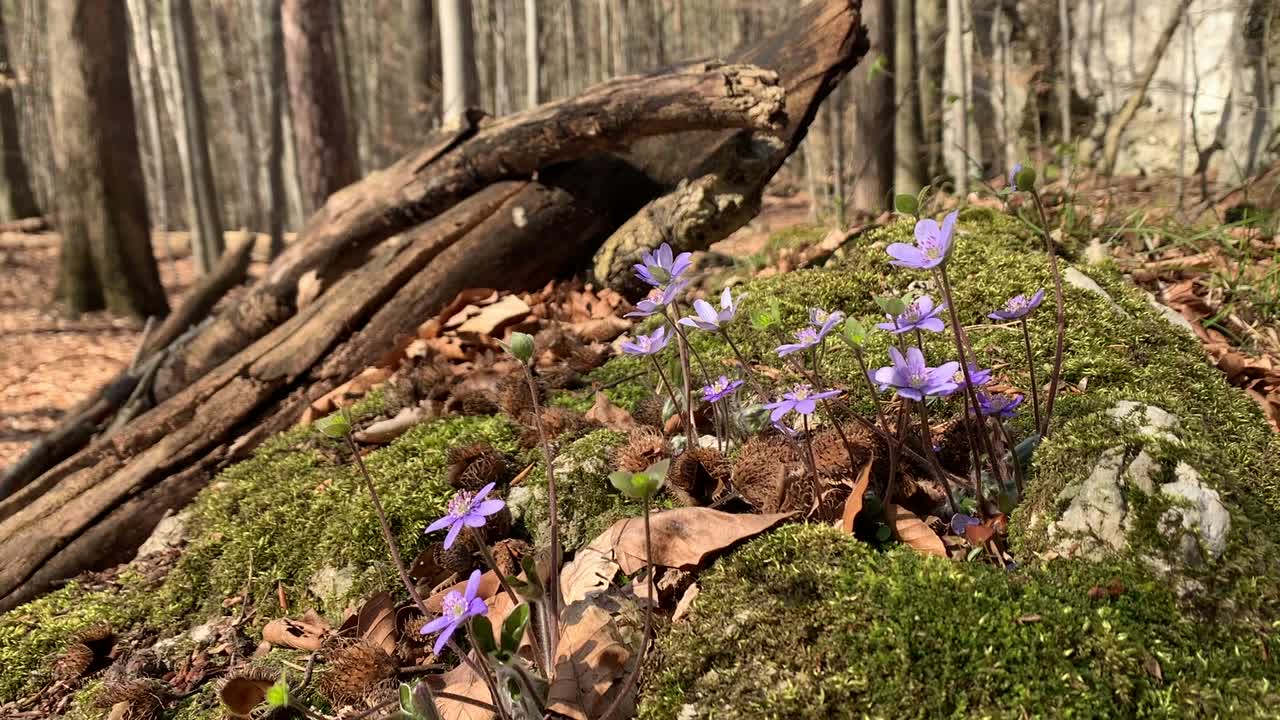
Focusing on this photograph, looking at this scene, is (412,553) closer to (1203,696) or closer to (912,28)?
(1203,696)

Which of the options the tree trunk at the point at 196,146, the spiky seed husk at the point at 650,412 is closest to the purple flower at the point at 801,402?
the spiky seed husk at the point at 650,412

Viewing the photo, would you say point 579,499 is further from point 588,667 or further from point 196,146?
point 196,146

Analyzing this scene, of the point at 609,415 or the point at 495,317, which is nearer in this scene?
the point at 609,415

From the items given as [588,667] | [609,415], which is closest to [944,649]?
[588,667]

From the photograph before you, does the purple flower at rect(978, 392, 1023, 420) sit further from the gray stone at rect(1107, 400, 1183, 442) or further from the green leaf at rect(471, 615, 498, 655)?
the green leaf at rect(471, 615, 498, 655)

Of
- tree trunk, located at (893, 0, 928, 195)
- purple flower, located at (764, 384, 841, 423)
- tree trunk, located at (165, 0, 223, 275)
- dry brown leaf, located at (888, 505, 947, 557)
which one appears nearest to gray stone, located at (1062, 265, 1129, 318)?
dry brown leaf, located at (888, 505, 947, 557)

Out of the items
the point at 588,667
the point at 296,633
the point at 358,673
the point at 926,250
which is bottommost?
the point at 296,633
